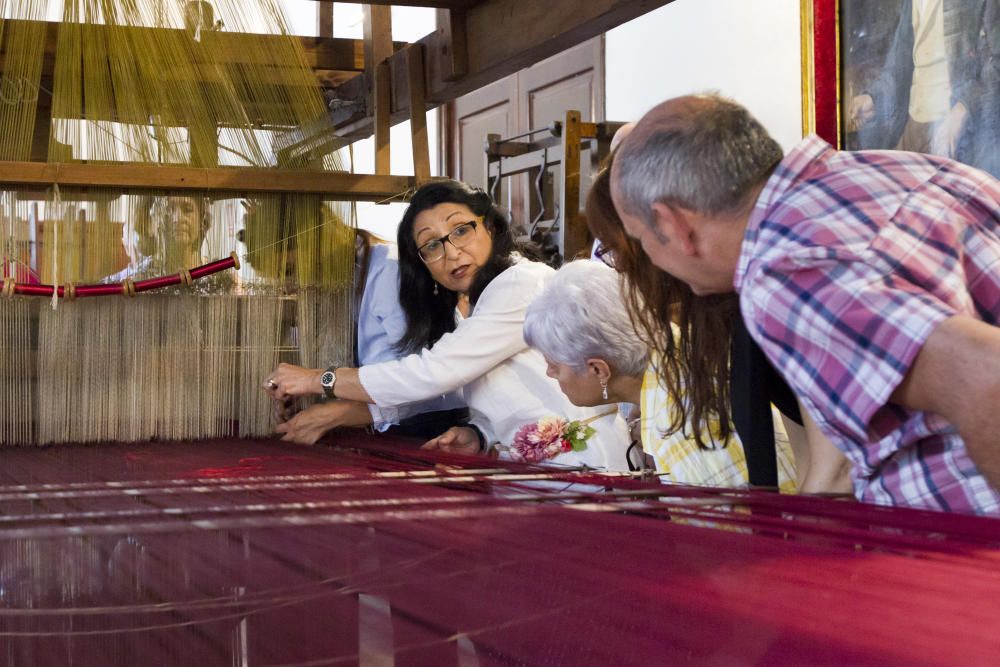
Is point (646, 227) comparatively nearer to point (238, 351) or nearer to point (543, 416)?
point (543, 416)

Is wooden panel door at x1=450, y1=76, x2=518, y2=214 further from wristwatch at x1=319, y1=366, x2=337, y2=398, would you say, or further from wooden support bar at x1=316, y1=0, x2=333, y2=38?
wristwatch at x1=319, y1=366, x2=337, y2=398

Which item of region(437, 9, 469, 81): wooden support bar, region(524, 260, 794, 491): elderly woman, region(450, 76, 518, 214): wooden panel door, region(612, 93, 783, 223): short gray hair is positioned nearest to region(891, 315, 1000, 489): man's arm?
region(612, 93, 783, 223): short gray hair

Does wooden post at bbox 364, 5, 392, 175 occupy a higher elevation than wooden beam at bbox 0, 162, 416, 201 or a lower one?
higher

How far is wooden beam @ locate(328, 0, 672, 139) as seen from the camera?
208 cm

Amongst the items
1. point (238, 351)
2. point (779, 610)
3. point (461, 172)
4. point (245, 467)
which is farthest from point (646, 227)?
point (461, 172)

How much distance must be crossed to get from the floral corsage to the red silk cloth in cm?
94

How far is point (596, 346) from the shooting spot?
2.03m

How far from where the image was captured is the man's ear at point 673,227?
123cm

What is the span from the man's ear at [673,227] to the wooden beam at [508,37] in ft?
2.62

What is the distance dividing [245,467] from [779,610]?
4.35 ft

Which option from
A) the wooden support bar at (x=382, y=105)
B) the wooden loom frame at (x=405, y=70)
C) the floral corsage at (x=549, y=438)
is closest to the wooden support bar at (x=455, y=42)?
the wooden loom frame at (x=405, y=70)

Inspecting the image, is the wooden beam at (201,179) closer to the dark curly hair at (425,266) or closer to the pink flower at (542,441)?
the dark curly hair at (425,266)

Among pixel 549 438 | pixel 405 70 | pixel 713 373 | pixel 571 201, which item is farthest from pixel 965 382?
pixel 571 201

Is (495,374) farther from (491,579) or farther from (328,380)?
(491,579)
